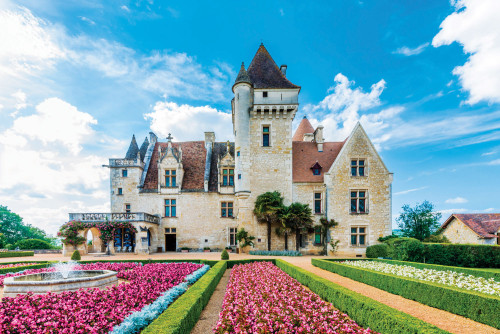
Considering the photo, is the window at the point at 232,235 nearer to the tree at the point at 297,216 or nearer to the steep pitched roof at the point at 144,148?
the tree at the point at 297,216

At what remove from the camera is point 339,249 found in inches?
885

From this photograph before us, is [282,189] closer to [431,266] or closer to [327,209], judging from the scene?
[327,209]

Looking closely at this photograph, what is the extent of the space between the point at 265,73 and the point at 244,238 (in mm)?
15891

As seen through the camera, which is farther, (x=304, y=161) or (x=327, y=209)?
(x=304, y=161)

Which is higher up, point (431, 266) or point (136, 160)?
point (136, 160)

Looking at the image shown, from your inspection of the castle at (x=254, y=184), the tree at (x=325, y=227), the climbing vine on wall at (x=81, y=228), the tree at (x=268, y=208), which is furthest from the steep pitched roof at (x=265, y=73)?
the climbing vine on wall at (x=81, y=228)

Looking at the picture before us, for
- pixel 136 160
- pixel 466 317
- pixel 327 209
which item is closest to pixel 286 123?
pixel 327 209

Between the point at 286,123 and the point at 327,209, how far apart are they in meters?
8.74

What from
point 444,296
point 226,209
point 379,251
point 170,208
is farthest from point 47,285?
point 379,251

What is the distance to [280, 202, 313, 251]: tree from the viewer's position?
21.7m

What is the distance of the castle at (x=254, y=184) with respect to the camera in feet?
75.5

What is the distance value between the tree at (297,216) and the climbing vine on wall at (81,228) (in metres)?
13.1

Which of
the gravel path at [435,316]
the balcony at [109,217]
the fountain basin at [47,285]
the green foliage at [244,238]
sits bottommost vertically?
the green foliage at [244,238]

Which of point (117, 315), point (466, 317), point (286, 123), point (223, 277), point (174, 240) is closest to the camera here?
point (117, 315)
